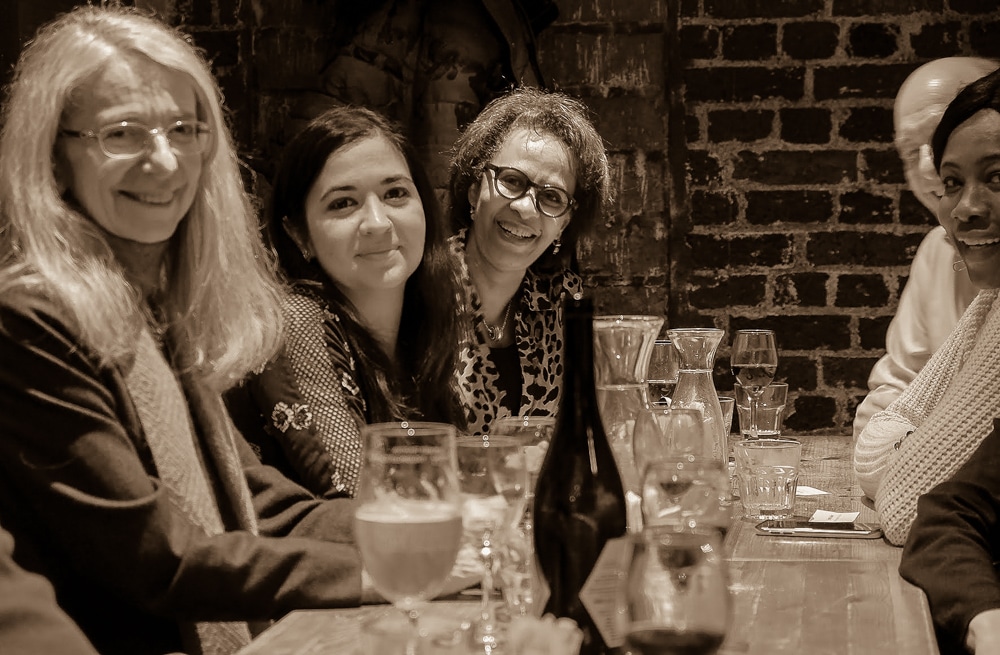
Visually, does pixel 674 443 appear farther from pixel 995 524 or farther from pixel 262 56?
pixel 262 56

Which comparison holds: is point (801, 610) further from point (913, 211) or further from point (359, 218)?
point (913, 211)

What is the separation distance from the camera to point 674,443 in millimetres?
1423

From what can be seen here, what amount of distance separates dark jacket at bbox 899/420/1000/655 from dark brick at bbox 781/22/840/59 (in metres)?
2.32

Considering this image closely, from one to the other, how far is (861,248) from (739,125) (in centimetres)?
53

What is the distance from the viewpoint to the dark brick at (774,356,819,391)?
11.8 ft

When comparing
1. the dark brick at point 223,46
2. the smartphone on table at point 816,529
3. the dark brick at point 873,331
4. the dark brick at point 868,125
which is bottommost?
the dark brick at point 873,331

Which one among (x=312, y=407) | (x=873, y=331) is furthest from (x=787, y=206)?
(x=312, y=407)

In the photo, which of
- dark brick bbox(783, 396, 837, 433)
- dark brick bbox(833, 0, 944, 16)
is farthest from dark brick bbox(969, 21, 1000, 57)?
dark brick bbox(783, 396, 837, 433)

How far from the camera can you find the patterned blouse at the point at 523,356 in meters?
2.49

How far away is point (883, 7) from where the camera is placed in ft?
11.5

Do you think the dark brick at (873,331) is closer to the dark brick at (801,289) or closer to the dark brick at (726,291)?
the dark brick at (801,289)

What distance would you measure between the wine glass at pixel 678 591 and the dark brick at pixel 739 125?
2.94 m

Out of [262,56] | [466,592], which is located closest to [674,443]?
[466,592]

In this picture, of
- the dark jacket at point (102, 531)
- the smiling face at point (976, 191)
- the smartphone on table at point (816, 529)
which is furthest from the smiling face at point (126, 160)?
the smiling face at point (976, 191)
